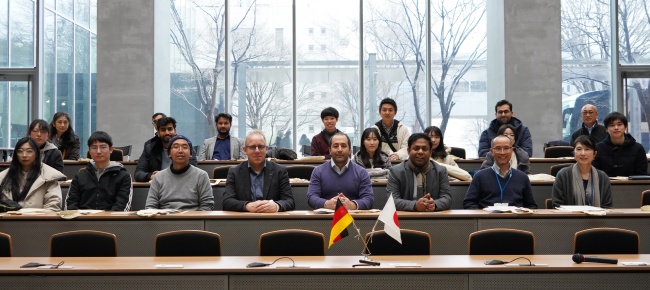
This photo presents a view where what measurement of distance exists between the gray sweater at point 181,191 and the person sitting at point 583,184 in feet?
10.4

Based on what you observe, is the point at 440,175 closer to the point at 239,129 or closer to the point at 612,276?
the point at 612,276

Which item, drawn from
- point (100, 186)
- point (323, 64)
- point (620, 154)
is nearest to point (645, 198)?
point (620, 154)

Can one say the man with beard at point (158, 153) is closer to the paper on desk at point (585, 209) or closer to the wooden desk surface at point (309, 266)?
the wooden desk surface at point (309, 266)

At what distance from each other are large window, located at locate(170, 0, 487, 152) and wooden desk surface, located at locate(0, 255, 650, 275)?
8206 mm

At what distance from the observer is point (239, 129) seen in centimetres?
1238

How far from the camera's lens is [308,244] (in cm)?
454

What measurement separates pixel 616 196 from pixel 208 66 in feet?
25.7

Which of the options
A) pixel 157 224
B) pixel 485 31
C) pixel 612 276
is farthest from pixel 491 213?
pixel 485 31

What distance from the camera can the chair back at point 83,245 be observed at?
458cm

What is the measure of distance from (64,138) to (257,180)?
3970 mm

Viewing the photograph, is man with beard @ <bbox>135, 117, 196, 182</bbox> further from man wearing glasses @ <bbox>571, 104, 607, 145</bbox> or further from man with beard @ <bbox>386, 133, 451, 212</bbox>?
man wearing glasses @ <bbox>571, 104, 607, 145</bbox>

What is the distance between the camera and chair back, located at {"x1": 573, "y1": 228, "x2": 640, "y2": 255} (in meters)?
4.55

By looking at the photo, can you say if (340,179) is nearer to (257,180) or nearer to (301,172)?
(257,180)

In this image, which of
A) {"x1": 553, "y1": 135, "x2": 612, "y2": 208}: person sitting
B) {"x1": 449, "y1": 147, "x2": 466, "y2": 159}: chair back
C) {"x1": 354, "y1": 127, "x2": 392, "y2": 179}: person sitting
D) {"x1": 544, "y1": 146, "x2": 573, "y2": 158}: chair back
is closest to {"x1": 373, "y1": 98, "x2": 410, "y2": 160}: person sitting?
{"x1": 449, "y1": 147, "x2": 466, "y2": 159}: chair back
